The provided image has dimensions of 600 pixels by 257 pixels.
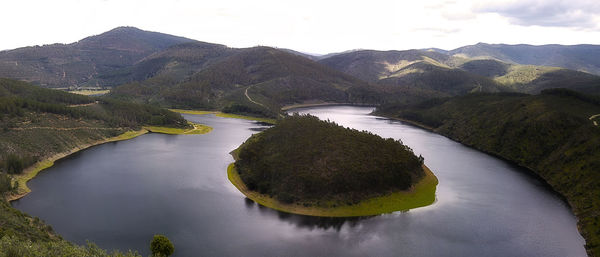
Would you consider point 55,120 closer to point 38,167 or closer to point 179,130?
point 38,167

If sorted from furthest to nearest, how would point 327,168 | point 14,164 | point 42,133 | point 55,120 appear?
1. point 55,120
2. point 42,133
3. point 14,164
4. point 327,168

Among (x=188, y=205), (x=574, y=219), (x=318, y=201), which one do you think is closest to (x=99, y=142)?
(x=188, y=205)

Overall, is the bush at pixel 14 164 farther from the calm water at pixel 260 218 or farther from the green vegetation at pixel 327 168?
the green vegetation at pixel 327 168

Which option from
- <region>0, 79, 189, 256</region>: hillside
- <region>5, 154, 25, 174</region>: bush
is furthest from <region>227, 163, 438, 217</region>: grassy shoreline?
→ <region>5, 154, 25, 174</region>: bush

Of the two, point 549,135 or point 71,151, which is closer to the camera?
point 549,135

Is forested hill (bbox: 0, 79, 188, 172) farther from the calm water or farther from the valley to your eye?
the calm water

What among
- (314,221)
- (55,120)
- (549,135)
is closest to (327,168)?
(314,221)
